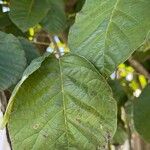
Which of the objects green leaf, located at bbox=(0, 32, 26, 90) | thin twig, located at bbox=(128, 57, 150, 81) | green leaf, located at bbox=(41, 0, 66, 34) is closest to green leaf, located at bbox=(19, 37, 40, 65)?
green leaf, located at bbox=(0, 32, 26, 90)

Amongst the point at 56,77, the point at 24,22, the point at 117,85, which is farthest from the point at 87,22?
the point at 117,85

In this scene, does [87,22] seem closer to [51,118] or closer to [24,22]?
[51,118]

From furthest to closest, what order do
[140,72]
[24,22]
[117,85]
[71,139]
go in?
[140,72]
[117,85]
[24,22]
[71,139]

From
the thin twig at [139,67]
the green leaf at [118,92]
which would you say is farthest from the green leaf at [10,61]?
the thin twig at [139,67]

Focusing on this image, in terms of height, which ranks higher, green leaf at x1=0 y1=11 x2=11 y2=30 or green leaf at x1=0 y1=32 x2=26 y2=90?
green leaf at x1=0 y1=32 x2=26 y2=90

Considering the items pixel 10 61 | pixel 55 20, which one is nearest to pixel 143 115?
pixel 55 20

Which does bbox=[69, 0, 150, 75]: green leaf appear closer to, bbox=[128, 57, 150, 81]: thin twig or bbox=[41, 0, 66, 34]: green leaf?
bbox=[41, 0, 66, 34]: green leaf
